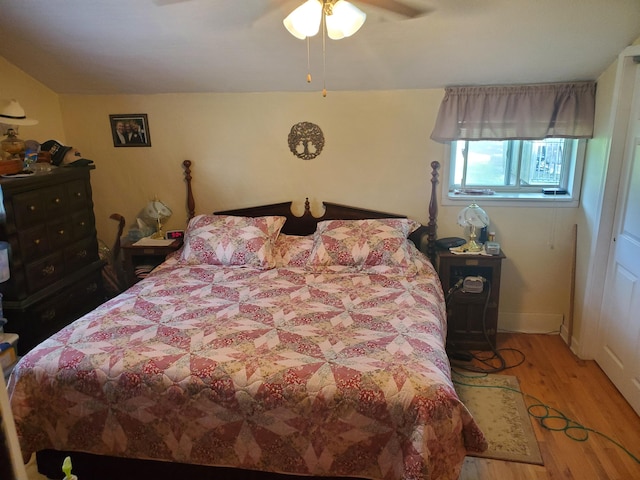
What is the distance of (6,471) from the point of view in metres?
0.53

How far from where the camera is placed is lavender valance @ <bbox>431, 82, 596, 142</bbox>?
2932 millimetres

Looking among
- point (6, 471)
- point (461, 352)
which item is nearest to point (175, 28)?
point (6, 471)

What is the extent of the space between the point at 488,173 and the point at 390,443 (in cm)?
237

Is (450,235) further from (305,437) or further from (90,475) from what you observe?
(90,475)

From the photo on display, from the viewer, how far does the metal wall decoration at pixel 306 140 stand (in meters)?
3.32

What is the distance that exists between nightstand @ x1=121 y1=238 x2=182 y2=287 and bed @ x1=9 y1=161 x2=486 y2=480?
948mm

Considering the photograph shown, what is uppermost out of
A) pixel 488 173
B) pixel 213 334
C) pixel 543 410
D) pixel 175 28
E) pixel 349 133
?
pixel 175 28

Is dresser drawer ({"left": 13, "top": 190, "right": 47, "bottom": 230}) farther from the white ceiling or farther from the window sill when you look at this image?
the window sill

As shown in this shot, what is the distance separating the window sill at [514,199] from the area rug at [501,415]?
123cm

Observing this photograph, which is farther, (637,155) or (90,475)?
(637,155)

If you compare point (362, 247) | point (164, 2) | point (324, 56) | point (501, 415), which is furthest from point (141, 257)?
point (501, 415)

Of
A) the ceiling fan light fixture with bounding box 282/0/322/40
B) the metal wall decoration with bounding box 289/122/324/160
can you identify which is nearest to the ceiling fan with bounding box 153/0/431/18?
the ceiling fan light fixture with bounding box 282/0/322/40

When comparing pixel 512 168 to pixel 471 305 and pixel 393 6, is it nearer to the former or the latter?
pixel 471 305

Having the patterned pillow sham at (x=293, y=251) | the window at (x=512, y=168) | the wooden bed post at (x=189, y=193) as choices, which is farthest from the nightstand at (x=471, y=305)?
the wooden bed post at (x=189, y=193)
